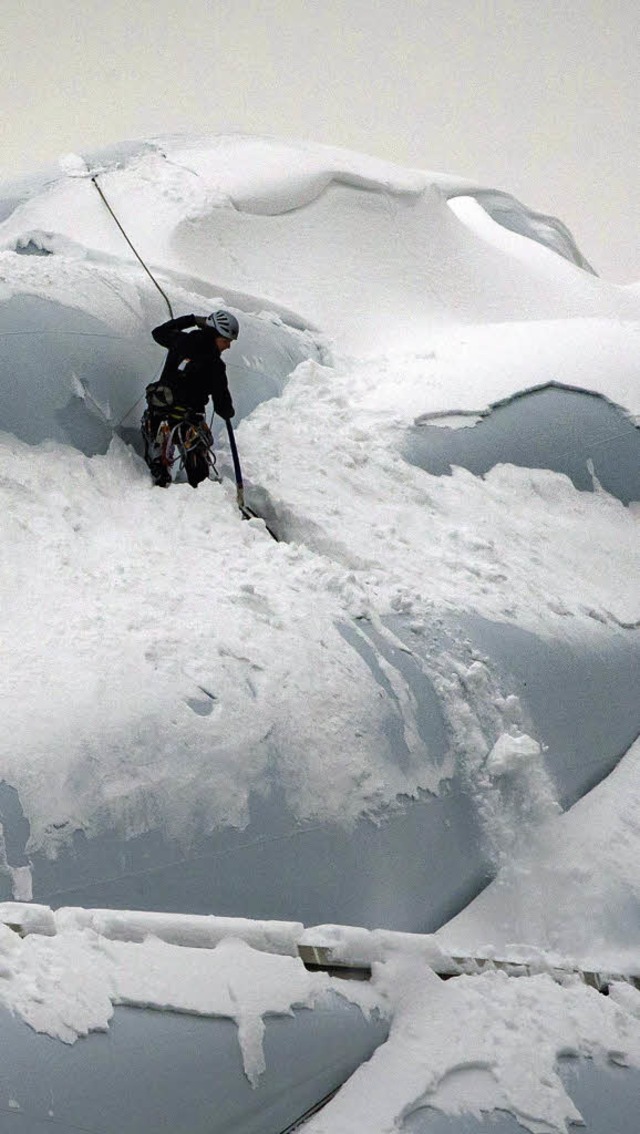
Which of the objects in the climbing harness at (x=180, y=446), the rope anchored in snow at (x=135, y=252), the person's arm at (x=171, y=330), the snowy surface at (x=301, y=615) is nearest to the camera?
the snowy surface at (x=301, y=615)

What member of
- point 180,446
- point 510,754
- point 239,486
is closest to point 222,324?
point 180,446

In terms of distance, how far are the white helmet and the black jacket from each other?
0.08 feet

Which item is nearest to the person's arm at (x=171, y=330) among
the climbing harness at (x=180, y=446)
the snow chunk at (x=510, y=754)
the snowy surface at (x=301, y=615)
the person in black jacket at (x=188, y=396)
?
the person in black jacket at (x=188, y=396)

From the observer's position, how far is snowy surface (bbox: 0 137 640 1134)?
113 inches

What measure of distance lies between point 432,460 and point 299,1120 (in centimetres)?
286

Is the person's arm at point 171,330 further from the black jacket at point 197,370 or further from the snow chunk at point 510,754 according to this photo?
the snow chunk at point 510,754

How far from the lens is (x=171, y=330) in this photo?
14.5ft

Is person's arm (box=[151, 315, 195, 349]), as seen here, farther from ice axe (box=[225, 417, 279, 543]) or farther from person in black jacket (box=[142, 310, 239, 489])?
ice axe (box=[225, 417, 279, 543])

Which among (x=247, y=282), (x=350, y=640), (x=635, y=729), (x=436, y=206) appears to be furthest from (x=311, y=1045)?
(x=436, y=206)

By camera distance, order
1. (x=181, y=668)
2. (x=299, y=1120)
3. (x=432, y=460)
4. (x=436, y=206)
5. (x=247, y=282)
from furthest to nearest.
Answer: (x=436, y=206) < (x=247, y=282) < (x=432, y=460) < (x=181, y=668) < (x=299, y=1120)

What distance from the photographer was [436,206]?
22.7 ft

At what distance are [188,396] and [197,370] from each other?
103 mm

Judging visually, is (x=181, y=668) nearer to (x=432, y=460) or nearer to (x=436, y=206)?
(x=432, y=460)

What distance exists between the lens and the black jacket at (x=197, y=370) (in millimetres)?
4344
